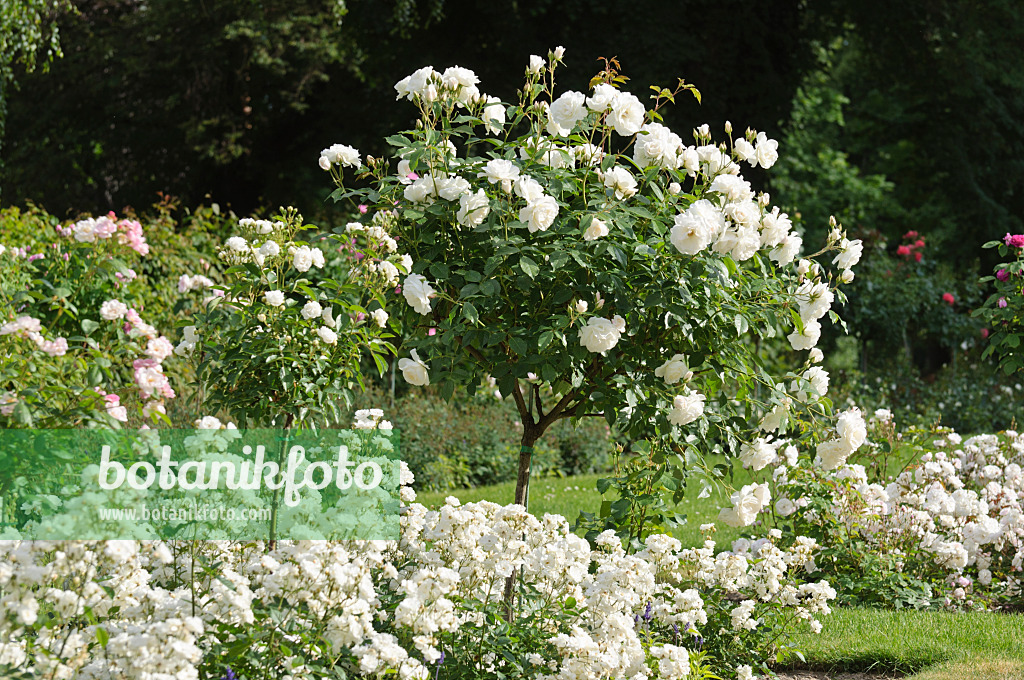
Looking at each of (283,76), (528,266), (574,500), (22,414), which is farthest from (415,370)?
(283,76)

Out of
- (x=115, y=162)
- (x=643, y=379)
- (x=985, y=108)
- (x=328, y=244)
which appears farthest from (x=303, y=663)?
(x=115, y=162)

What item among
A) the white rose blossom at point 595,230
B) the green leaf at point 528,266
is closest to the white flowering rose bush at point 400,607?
the green leaf at point 528,266

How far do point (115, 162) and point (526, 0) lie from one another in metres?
7.48

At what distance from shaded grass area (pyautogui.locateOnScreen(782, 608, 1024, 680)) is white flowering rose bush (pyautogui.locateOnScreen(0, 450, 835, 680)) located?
0.26 m

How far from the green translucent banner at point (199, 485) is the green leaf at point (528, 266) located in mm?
1081

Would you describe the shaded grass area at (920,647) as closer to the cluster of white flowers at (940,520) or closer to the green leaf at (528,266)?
the cluster of white flowers at (940,520)

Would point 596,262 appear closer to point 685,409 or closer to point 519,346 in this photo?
point 519,346

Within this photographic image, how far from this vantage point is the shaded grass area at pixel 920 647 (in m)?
3.63

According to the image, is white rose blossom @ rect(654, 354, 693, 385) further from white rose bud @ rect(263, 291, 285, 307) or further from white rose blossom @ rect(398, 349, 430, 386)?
white rose bud @ rect(263, 291, 285, 307)

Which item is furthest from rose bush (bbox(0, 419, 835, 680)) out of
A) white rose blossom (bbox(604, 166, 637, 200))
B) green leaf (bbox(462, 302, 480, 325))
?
white rose blossom (bbox(604, 166, 637, 200))

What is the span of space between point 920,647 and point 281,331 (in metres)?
2.88

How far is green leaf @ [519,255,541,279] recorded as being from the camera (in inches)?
106

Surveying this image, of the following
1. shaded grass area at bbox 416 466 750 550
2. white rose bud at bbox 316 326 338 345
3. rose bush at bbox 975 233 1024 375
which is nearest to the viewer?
white rose bud at bbox 316 326 338 345

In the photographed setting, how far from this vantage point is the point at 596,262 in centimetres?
289
